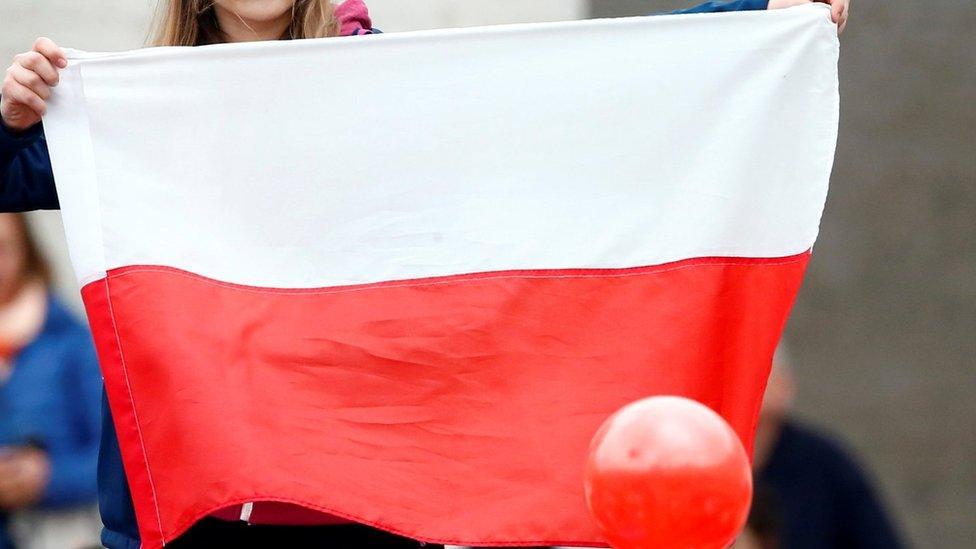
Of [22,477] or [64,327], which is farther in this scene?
[64,327]

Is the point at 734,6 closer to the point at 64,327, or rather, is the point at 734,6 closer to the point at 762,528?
the point at 762,528

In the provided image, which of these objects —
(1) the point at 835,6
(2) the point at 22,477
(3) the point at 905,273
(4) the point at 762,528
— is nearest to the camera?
(1) the point at 835,6

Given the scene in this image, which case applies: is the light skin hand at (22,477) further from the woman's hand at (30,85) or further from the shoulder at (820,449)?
the shoulder at (820,449)

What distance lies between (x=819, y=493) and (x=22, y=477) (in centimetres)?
168

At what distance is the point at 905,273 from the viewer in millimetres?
5410

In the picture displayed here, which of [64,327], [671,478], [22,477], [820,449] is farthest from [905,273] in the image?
[671,478]

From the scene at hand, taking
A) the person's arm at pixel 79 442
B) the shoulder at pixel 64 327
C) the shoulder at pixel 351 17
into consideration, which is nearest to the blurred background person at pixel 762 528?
the shoulder at pixel 351 17

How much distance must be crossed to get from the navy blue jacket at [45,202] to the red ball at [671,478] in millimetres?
1045

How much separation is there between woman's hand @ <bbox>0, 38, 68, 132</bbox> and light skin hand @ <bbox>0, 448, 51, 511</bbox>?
40.6 inches

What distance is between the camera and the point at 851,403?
543 centimetres

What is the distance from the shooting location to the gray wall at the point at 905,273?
5402 mm

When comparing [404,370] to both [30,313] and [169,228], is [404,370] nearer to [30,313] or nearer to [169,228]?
[169,228]

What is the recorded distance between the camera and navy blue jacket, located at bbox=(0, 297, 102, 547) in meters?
3.17

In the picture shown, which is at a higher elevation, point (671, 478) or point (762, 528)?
point (671, 478)
